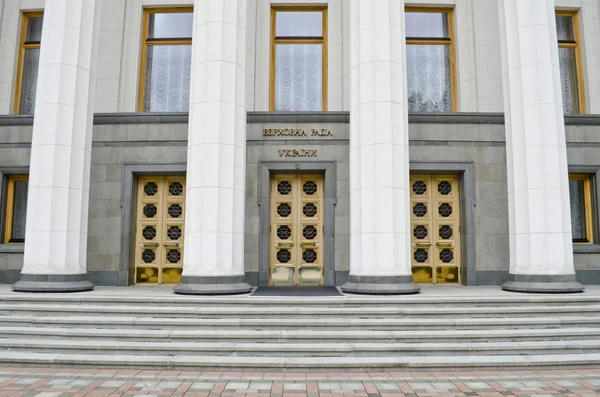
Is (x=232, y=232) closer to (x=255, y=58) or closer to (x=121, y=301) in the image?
(x=121, y=301)

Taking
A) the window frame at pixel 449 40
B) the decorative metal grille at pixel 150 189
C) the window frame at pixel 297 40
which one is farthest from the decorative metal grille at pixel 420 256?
the decorative metal grille at pixel 150 189

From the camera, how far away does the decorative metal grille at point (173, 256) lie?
14508mm

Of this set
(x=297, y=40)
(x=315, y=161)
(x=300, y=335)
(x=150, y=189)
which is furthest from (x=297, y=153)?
(x=300, y=335)

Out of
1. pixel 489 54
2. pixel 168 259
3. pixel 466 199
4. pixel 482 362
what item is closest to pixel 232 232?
pixel 168 259

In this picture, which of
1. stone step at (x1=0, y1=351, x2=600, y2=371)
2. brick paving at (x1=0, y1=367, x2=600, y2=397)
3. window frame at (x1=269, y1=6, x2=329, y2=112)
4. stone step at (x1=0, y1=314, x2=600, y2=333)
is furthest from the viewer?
window frame at (x1=269, y1=6, x2=329, y2=112)

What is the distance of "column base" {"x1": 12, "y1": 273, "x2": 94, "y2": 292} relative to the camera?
37.2 ft

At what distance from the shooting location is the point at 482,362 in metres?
8.07

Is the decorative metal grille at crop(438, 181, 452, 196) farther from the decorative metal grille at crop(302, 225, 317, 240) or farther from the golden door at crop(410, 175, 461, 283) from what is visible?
the decorative metal grille at crop(302, 225, 317, 240)

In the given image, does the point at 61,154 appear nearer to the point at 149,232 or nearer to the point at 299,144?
the point at 149,232

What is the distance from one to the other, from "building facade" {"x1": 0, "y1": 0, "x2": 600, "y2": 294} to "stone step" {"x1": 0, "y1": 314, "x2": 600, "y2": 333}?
168 centimetres

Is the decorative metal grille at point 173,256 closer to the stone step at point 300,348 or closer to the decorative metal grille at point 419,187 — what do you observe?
the stone step at point 300,348

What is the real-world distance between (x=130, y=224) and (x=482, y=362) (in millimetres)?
10509

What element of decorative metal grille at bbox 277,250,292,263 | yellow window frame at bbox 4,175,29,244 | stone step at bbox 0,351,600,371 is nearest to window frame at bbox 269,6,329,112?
decorative metal grille at bbox 277,250,292,263

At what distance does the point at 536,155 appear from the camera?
11.8 meters
